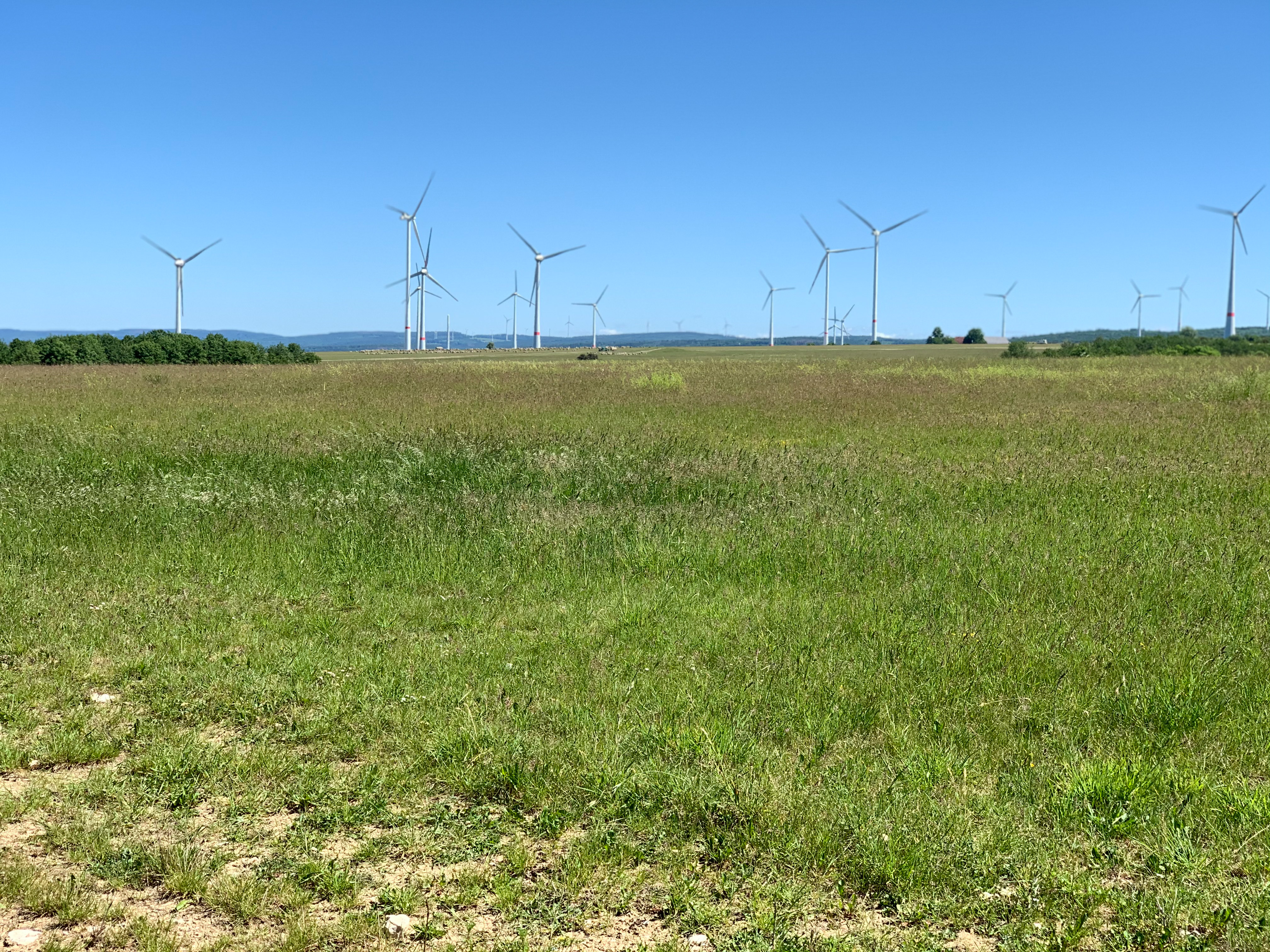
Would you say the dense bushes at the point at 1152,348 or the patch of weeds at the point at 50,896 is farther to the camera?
the dense bushes at the point at 1152,348

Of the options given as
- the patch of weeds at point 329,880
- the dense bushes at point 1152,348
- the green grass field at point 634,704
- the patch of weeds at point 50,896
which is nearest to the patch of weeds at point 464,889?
the green grass field at point 634,704

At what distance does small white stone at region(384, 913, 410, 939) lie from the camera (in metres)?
3.61

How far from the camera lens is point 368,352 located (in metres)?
125

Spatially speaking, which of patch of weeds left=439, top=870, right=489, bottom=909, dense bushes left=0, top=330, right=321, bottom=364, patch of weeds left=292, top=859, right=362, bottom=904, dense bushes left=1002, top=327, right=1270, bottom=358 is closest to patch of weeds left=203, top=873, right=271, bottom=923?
patch of weeds left=292, top=859, right=362, bottom=904

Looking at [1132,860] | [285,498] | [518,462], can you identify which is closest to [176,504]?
[285,498]

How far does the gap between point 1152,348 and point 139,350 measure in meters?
56.7

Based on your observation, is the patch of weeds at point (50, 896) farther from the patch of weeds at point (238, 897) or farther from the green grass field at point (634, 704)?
the patch of weeds at point (238, 897)

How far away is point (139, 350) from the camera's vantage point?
45156mm

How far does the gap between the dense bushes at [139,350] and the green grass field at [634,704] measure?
33.7 meters

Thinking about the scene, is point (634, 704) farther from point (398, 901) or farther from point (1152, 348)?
point (1152, 348)

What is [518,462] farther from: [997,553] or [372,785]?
[372,785]

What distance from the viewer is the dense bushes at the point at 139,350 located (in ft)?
139

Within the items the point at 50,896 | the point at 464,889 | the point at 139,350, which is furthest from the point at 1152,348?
the point at 50,896

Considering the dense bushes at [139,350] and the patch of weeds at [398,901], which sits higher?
the dense bushes at [139,350]
